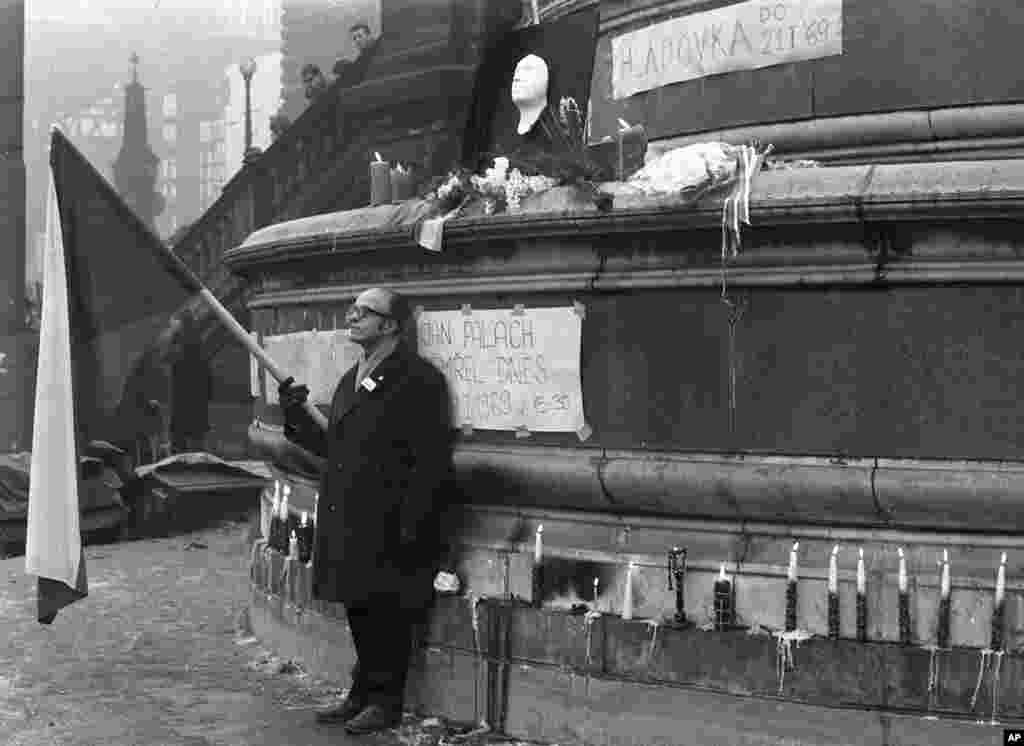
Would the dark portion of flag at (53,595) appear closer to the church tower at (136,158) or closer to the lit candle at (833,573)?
the lit candle at (833,573)

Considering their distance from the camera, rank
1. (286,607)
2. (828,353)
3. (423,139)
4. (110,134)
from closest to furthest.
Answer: (828,353) → (286,607) → (423,139) → (110,134)

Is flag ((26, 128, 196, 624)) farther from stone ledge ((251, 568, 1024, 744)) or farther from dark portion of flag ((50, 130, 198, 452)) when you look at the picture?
stone ledge ((251, 568, 1024, 744))

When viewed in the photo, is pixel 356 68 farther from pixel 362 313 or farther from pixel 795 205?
pixel 795 205

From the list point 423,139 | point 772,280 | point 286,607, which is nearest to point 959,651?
point 772,280

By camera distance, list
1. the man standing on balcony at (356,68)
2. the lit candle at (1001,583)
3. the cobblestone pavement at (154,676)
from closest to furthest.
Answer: the lit candle at (1001,583) → the cobblestone pavement at (154,676) → the man standing on balcony at (356,68)

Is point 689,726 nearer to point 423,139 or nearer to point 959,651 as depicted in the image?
point 959,651

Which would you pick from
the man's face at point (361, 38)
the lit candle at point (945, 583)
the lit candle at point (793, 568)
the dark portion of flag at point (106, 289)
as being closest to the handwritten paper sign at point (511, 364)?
the lit candle at point (793, 568)

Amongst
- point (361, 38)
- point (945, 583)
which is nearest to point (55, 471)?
point (945, 583)

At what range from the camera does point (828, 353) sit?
237 inches

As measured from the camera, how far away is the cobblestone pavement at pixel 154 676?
22.1 feet

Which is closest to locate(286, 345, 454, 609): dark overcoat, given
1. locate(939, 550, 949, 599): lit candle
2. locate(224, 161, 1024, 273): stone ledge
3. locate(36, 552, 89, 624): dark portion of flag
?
locate(224, 161, 1024, 273): stone ledge

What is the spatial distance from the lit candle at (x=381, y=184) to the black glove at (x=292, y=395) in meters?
1.15

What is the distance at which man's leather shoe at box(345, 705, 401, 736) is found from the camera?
6.63 m

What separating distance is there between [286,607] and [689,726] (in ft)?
9.19
